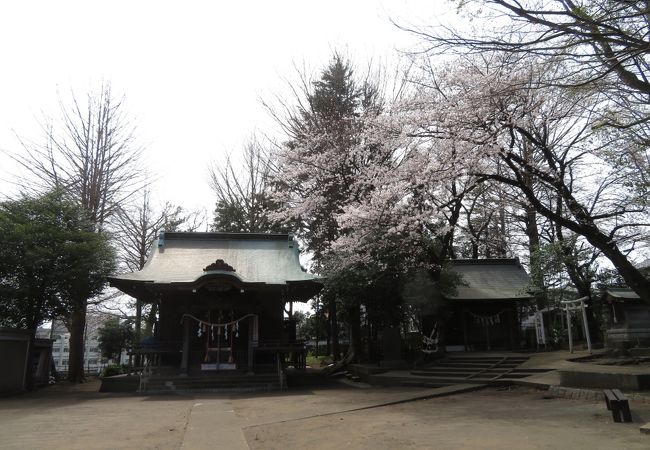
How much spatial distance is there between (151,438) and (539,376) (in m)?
10.8

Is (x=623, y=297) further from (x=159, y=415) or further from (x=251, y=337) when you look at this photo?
(x=159, y=415)

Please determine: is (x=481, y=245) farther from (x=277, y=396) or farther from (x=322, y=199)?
(x=277, y=396)

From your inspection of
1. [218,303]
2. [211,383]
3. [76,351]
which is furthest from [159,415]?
[76,351]

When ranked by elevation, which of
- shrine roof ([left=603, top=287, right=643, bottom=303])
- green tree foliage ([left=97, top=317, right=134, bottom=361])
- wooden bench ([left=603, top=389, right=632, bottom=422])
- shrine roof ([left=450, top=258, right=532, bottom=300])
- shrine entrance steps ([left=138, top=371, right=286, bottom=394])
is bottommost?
shrine entrance steps ([left=138, top=371, right=286, bottom=394])

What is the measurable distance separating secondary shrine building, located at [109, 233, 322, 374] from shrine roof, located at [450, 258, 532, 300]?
800 cm

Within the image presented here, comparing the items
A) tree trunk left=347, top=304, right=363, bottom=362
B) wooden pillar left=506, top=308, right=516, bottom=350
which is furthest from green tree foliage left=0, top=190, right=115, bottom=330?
wooden pillar left=506, top=308, right=516, bottom=350

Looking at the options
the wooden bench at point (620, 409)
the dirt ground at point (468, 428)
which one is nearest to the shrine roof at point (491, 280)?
the dirt ground at point (468, 428)

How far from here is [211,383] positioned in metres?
16.1

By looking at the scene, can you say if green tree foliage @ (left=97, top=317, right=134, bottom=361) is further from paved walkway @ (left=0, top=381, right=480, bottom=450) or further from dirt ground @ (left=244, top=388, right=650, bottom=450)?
dirt ground @ (left=244, top=388, right=650, bottom=450)

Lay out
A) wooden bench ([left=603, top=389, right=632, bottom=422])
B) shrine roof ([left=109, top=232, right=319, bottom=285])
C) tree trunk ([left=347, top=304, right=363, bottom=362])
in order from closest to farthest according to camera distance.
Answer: wooden bench ([left=603, top=389, right=632, bottom=422])
shrine roof ([left=109, top=232, right=319, bottom=285])
tree trunk ([left=347, top=304, right=363, bottom=362])

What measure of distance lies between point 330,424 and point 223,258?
12.9 m

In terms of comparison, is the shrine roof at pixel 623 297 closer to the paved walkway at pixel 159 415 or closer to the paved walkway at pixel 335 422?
the paved walkway at pixel 335 422

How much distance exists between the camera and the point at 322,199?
20453 millimetres

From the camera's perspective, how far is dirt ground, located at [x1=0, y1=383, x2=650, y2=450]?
22.2ft
